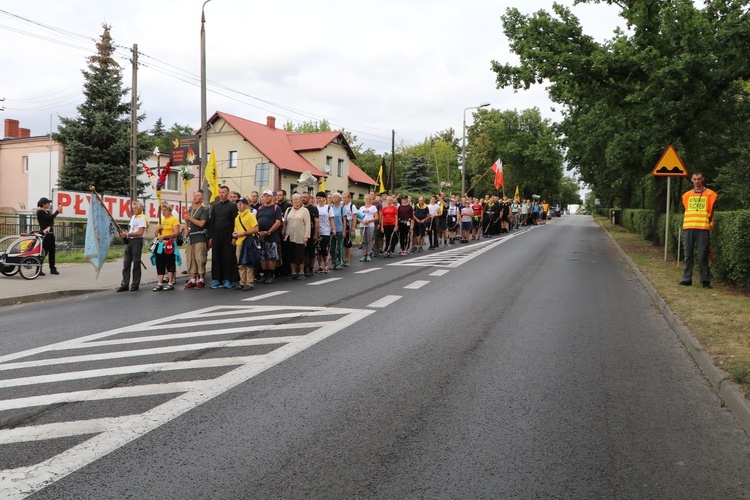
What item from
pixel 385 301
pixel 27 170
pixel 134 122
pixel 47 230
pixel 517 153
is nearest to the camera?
pixel 385 301

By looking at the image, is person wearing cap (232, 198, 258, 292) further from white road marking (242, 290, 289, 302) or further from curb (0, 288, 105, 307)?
curb (0, 288, 105, 307)

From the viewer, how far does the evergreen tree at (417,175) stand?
68500 mm

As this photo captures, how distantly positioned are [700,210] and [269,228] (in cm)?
786

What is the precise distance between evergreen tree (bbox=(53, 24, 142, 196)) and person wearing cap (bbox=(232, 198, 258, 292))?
946 inches

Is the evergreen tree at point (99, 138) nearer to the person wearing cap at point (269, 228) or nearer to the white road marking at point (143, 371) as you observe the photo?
the person wearing cap at point (269, 228)

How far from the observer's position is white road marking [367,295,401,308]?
9172mm

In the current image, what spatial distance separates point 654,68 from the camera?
54.4ft

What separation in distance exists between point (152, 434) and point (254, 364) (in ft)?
5.81

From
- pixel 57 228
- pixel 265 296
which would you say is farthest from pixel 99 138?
pixel 265 296

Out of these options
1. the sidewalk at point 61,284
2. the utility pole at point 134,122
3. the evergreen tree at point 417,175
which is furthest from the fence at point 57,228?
the evergreen tree at point 417,175

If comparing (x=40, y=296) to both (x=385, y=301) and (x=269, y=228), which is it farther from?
(x=385, y=301)

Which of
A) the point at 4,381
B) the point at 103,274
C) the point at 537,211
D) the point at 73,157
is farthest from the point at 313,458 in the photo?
the point at 537,211

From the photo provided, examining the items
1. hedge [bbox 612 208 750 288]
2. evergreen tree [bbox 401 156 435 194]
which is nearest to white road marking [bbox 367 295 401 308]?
hedge [bbox 612 208 750 288]

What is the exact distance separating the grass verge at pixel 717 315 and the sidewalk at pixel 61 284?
959cm
